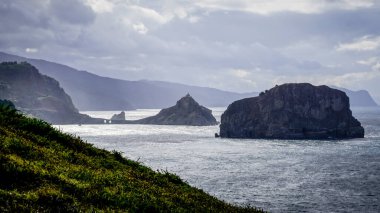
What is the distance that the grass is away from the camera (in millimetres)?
12777

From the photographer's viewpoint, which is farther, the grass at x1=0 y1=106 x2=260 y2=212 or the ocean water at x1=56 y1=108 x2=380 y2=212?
the ocean water at x1=56 y1=108 x2=380 y2=212

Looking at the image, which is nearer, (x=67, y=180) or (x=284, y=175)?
(x=67, y=180)

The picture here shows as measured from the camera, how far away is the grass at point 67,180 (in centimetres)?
1278

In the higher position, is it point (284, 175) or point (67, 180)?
point (67, 180)

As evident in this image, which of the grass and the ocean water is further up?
the grass

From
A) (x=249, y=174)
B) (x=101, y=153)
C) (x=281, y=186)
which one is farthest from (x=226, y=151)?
(x=101, y=153)

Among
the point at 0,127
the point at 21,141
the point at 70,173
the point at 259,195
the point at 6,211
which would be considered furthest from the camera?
the point at 259,195

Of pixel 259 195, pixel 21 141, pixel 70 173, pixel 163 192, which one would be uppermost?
pixel 21 141

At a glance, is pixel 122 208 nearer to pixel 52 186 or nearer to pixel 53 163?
pixel 52 186

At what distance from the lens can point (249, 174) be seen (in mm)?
104375

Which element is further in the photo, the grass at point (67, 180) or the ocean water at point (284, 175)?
the ocean water at point (284, 175)

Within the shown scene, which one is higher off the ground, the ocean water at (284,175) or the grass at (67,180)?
the grass at (67,180)

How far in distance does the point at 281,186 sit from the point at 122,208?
79.6 m

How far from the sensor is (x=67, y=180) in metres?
14.9
